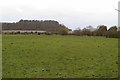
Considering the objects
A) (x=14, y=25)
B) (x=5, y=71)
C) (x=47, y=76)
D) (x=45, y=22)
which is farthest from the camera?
(x=45, y=22)

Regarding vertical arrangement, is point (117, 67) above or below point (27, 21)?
below

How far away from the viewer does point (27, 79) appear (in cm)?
957

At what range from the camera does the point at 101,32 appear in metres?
50.7

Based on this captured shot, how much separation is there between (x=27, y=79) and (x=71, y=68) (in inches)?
127

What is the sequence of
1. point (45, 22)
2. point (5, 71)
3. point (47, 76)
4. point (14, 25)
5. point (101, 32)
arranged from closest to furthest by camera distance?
point (47, 76) < point (5, 71) < point (101, 32) < point (14, 25) < point (45, 22)

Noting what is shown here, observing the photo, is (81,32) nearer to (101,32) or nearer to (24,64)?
(101,32)

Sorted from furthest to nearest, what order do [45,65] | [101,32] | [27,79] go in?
[101,32]
[45,65]
[27,79]

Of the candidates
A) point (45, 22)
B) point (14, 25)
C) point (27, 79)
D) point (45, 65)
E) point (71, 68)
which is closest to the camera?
point (27, 79)

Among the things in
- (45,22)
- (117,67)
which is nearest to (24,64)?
(117,67)

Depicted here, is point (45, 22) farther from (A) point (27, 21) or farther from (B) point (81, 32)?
(B) point (81, 32)

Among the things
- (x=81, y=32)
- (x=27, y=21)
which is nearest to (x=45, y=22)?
(x=27, y=21)

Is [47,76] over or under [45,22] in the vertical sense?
under

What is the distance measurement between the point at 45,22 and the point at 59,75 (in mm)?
86405

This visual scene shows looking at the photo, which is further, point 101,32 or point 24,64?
point 101,32
